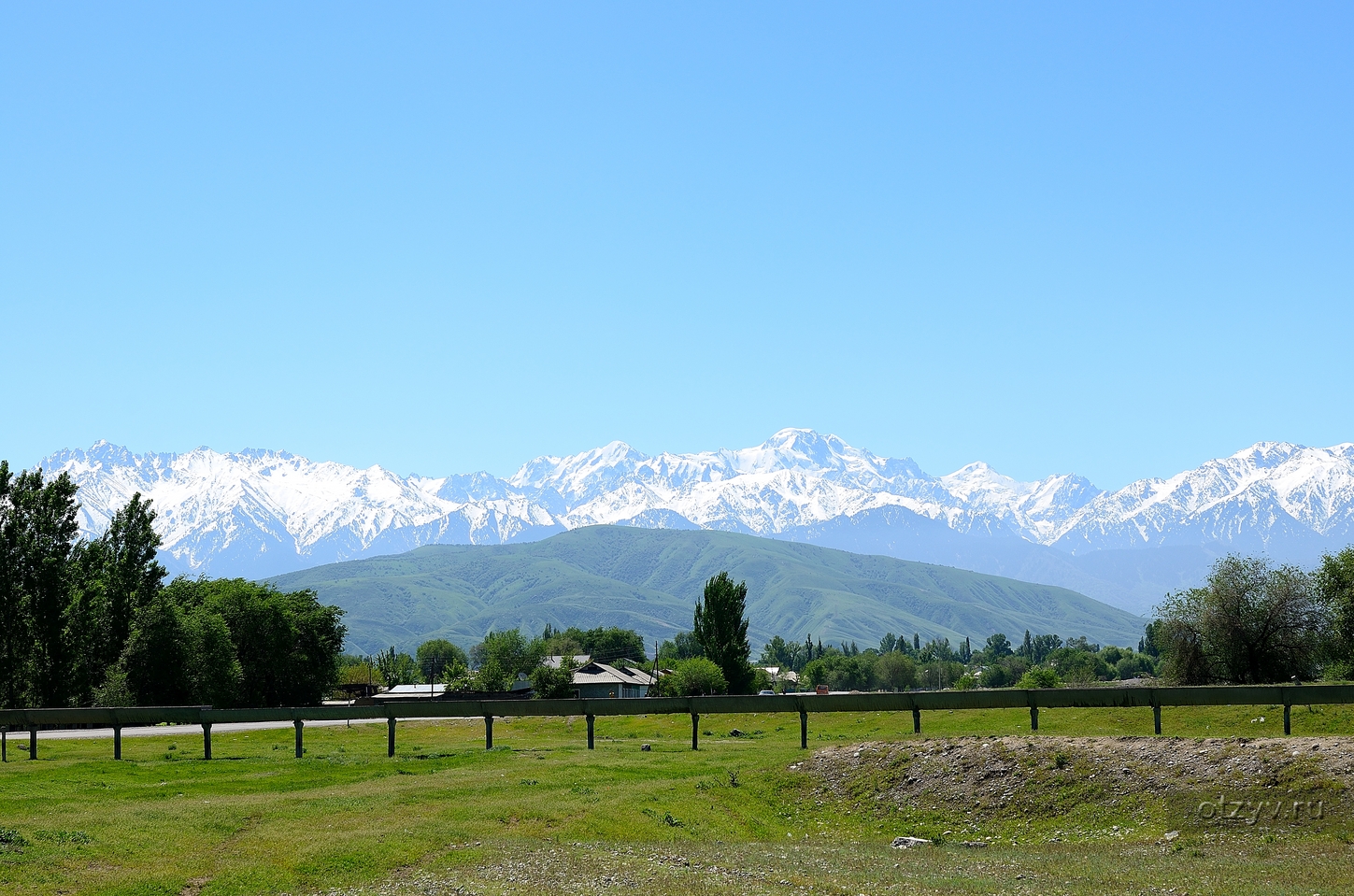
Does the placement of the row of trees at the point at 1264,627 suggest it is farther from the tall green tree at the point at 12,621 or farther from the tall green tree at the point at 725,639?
A: the tall green tree at the point at 12,621

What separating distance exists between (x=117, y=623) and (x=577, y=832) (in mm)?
72065

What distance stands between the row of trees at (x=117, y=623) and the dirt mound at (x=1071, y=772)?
61.5 m

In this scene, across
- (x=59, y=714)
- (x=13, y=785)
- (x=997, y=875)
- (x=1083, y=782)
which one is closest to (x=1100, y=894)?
(x=997, y=875)

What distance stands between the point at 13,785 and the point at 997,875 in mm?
28884

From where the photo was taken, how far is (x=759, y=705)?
2050 inches

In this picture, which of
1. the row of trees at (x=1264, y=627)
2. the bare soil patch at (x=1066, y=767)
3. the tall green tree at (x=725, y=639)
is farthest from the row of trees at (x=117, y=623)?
the row of trees at (x=1264, y=627)

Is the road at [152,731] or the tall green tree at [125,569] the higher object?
the tall green tree at [125,569]

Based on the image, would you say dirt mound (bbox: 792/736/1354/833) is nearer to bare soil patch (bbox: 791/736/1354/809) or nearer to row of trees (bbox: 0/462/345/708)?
bare soil patch (bbox: 791/736/1354/809)

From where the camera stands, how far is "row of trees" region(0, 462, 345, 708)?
77500mm

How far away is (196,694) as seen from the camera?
89438 millimetres

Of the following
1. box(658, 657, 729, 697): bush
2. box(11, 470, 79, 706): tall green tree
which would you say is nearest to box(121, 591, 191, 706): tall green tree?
box(11, 470, 79, 706): tall green tree

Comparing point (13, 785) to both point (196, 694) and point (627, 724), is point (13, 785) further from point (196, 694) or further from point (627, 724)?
point (196, 694)

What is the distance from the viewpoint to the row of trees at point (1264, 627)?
8181 cm

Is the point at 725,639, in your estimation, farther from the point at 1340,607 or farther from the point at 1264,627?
the point at 1340,607
